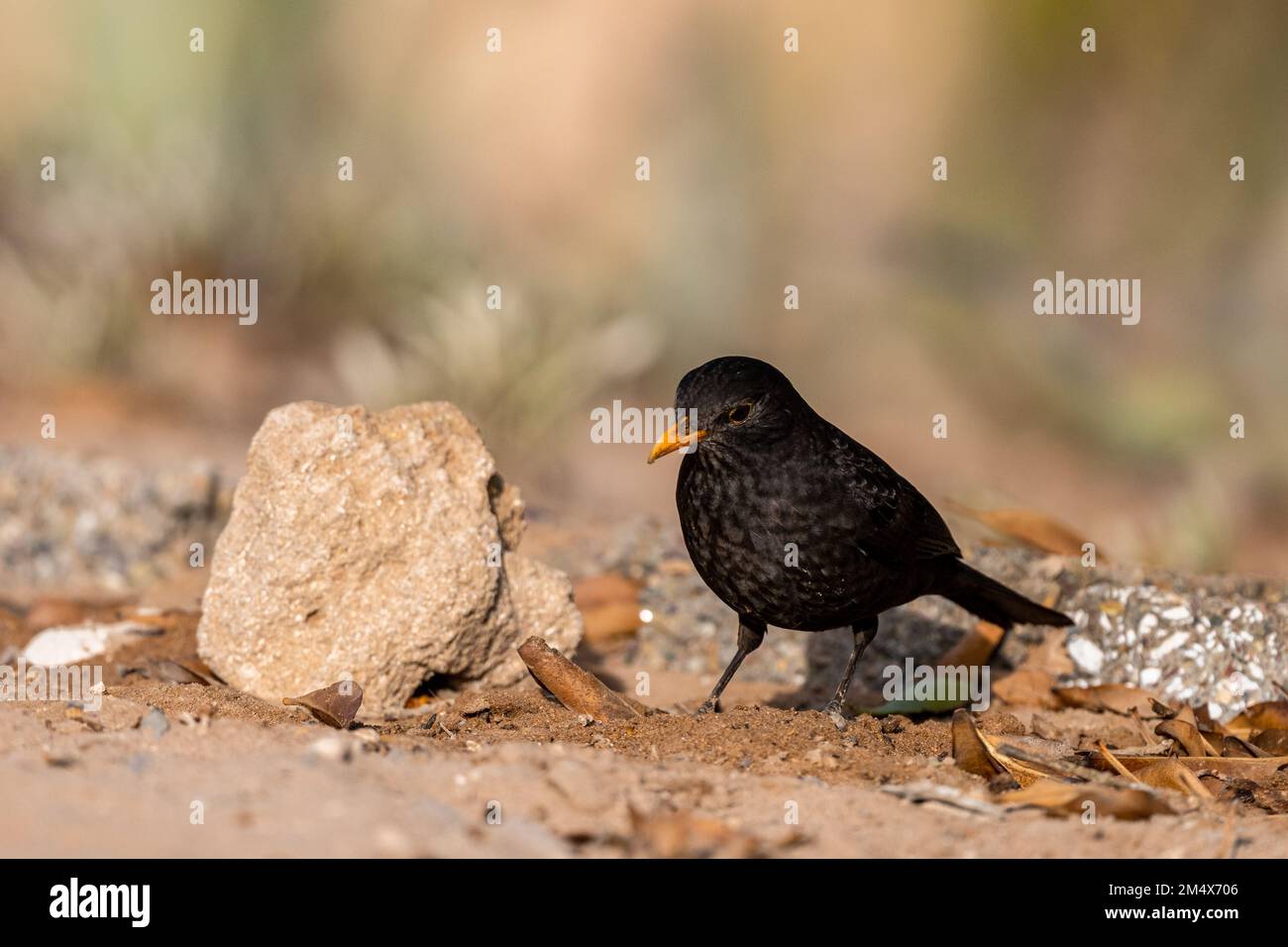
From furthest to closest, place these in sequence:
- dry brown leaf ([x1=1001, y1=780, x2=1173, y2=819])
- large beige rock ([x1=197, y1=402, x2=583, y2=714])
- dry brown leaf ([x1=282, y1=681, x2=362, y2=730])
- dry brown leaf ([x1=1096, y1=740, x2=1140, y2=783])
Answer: large beige rock ([x1=197, y1=402, x2=583, y2=714]), dry brown leaf ([x1=282, y1=681, x2=362, y2=730]), dry brown leaf ([x1=1096, y1=740, x2=1140, y2=783]), dry brown leaf ([x1=1001, y1=780, x2=1173, y2=819])

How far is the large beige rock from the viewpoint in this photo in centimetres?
515

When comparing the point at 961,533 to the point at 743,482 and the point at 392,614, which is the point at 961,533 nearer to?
the point at 743,482

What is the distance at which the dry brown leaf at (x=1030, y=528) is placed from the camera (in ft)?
23.7

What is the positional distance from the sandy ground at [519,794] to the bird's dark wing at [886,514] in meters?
0.77

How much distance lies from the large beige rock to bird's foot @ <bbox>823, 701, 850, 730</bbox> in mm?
1299

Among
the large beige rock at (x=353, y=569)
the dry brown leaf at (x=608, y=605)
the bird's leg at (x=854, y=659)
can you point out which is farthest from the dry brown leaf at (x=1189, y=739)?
the dry brown leaf at (x=608, y=605)

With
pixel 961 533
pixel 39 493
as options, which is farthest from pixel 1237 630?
pixel 39 493

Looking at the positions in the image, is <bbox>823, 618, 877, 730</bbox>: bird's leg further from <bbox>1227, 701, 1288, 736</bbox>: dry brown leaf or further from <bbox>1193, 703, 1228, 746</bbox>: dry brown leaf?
<bbox>1227, 701, 1288, 736</bbox>: dry brown leaf

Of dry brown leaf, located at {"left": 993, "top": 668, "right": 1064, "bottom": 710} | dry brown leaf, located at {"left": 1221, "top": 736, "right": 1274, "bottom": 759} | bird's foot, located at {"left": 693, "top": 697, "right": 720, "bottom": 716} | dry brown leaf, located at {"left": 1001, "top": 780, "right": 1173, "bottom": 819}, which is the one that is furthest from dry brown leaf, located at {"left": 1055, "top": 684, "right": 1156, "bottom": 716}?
dry brown leaf, located at {"left": 1001, "top": 780, "right": 1173, "bottom": 819}

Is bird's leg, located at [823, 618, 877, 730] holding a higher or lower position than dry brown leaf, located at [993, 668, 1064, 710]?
higher

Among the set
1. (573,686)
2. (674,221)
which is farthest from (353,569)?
(674,221)

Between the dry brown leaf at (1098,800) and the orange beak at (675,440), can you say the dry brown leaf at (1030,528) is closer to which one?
the orange beak at (675,440)

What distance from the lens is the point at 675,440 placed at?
4.87m
